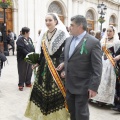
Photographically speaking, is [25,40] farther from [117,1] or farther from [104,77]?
[117,1]

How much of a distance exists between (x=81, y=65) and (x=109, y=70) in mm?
1902

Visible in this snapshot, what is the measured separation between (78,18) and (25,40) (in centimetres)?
299

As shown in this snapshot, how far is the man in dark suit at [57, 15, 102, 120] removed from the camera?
224 centimetres

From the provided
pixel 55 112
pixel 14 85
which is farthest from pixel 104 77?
pixel 14 85

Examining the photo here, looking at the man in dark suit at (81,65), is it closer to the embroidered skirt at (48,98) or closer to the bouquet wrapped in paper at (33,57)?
the embroidered skirt at (48,98)

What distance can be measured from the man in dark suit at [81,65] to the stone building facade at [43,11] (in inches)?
479

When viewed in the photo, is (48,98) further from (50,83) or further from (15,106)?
(15,106)

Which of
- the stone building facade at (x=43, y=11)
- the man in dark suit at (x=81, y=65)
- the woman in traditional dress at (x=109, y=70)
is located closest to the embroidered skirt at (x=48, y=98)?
the man in dark suit at (x=81, y=65)

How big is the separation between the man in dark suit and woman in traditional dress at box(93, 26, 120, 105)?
168 cm

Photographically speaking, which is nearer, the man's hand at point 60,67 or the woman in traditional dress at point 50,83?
the man's hand at point 60,67

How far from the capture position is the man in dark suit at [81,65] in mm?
2242

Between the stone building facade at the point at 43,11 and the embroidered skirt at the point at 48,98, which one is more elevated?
the stone building facade at the point at 43,11

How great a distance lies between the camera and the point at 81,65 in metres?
2.31

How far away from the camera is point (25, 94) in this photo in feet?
15.9
